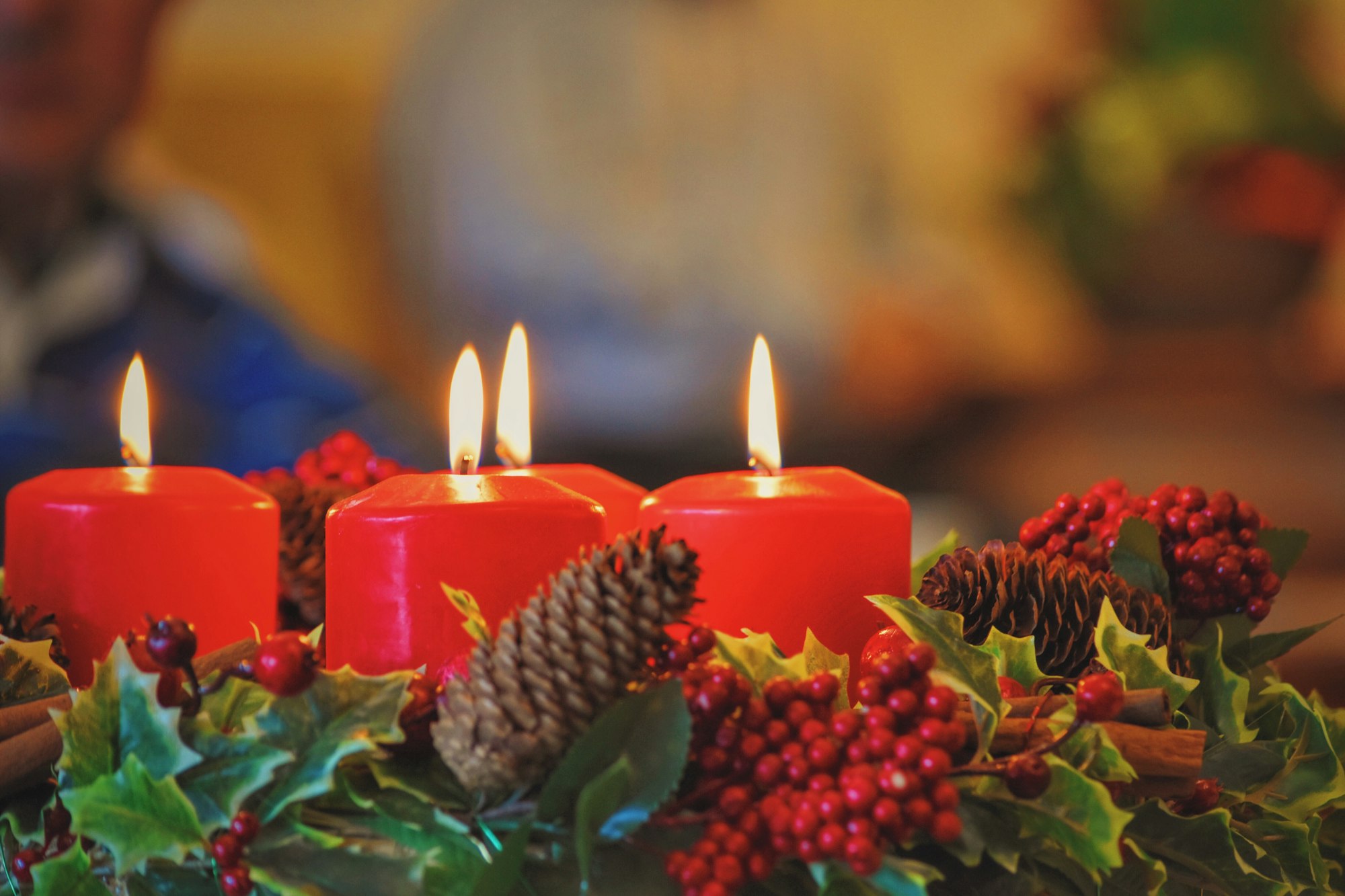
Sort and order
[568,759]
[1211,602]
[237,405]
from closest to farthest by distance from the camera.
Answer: [568,759]
[1211,602]
[237,405]

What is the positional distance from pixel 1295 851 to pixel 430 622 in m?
0.28

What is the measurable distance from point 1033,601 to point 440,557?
20 centimetres

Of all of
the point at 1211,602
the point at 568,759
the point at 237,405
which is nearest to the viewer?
the point at 568,759

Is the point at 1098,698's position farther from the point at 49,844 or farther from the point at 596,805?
the point at 49,844

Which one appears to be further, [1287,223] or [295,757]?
[1287,223]

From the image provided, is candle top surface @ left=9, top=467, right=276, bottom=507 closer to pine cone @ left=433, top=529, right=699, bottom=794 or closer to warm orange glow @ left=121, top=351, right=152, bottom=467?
warm orange glow @ left=121, top=351, right=152, bottom=467

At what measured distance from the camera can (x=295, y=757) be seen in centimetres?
29

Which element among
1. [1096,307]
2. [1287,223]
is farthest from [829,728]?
[1287,223]

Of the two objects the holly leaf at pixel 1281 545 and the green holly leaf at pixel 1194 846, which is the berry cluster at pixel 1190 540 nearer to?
the holly leaf at pixel 1281 545

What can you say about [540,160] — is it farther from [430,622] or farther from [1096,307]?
[430,622]

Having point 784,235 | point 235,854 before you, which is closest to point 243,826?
point 235,854

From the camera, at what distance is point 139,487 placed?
43 cm

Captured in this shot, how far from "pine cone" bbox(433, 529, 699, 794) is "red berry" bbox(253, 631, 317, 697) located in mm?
35

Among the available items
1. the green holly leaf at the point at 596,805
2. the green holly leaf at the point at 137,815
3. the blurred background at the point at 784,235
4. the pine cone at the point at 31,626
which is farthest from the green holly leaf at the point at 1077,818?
the blurred background at the point at 784,235
